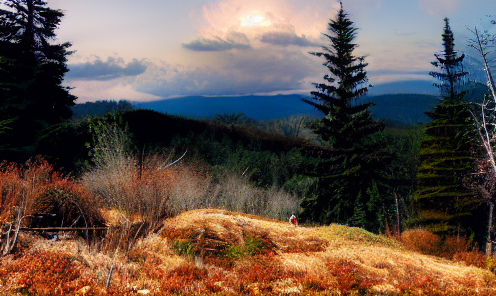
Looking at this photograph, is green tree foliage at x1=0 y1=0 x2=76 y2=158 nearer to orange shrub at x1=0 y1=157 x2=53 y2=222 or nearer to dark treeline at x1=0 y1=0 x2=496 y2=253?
dark treeline at x1=0 y1=0 x2=496 y2=253

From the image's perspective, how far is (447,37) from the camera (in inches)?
810

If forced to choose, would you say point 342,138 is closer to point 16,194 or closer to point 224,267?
point 224,267

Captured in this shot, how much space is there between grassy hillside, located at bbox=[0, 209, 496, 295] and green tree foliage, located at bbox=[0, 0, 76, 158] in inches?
482

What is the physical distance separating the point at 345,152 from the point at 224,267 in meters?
10.8

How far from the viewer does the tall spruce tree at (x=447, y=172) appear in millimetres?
14953

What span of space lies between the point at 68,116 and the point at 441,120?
2006cm

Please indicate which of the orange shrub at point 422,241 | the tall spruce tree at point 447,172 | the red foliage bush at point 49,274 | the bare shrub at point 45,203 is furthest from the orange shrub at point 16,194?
the tall spruce tree at point 447,172

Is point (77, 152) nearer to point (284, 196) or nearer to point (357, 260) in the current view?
point (284, 196)

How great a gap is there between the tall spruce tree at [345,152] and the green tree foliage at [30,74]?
13.9m

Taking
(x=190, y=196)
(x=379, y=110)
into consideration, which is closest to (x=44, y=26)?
(x=190, y=196)

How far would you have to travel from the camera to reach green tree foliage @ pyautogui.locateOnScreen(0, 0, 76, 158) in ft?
55.5

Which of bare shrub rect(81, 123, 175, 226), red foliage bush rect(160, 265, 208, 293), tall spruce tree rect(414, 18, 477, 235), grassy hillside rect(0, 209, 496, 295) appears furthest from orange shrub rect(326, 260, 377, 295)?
tall spruce tree rect(414, 18, 477, 235)

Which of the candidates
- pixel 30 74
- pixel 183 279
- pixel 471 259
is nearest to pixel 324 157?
pixel 471 259

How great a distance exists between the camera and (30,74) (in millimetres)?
17781
